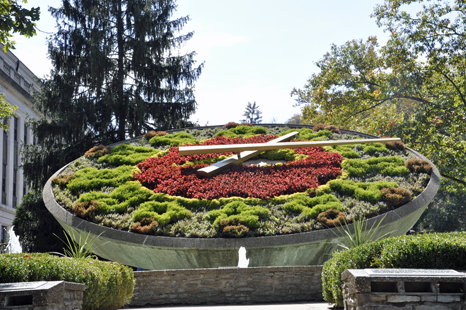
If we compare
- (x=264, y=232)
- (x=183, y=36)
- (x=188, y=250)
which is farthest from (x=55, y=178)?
(x=183, y=36)

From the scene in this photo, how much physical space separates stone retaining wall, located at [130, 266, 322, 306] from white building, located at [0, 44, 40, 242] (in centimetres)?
A: 2451

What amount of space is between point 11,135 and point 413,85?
90.6ft

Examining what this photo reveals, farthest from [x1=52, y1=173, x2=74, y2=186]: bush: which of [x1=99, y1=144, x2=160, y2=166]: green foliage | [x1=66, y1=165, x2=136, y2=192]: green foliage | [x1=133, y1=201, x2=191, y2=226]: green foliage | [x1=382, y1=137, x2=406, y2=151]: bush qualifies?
[x1=382, y1=137, x2=406, y2=151]: bush

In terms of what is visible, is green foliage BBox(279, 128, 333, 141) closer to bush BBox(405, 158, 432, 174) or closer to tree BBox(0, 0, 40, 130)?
bush BBox(405, 158, 432, 174)

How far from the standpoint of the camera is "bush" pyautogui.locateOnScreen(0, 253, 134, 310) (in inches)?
191

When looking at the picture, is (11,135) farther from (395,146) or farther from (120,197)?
(395,146)

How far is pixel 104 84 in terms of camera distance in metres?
18.8

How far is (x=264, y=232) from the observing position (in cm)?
821

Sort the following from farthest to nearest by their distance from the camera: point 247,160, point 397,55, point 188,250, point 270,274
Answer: point 397,55 < point 247,160 < point 188,250 < point 270,274

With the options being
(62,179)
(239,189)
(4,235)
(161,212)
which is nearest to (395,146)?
(239,189)

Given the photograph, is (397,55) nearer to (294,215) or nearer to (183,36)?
(183,36)

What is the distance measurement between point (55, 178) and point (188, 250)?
4551 mm

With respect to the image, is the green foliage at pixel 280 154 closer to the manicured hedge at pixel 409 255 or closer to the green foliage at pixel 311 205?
the green foliage at pixel 311 205

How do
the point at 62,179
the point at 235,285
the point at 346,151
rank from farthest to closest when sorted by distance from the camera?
the point at 346,151 → the point at 62,179 → the point at 235,285
